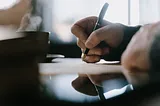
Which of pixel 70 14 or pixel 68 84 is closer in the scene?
pixel 68 84

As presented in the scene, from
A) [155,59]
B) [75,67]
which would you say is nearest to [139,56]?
[155,59]

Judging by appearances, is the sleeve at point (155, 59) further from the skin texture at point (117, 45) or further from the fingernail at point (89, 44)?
the fingernail at point (89, 44)

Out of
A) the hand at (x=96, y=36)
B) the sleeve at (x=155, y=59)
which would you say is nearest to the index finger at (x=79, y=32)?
the hand at (x=96, y=36)

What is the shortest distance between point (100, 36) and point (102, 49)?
28 millimetres

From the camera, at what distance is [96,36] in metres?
0.54

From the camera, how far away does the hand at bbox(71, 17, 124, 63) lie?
542mm

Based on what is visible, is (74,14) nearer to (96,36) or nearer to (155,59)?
(96,36)

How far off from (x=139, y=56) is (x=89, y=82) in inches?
4.3

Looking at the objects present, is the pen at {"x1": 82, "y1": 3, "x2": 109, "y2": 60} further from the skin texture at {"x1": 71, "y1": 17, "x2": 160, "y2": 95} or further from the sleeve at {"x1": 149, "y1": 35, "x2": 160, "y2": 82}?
the sleeve at {"x1": 149, "y1": 35, "x2": 160, "y2": 82}

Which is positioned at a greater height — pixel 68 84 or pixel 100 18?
pixel 100 18

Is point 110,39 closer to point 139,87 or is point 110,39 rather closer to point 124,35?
point 124,35

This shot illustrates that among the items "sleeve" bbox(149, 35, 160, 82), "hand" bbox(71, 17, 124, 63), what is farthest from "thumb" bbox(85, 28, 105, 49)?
"sleeve" bbox(149, 35, 160, 82)

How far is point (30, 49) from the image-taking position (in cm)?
60

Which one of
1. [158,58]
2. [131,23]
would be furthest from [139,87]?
[131,23]
